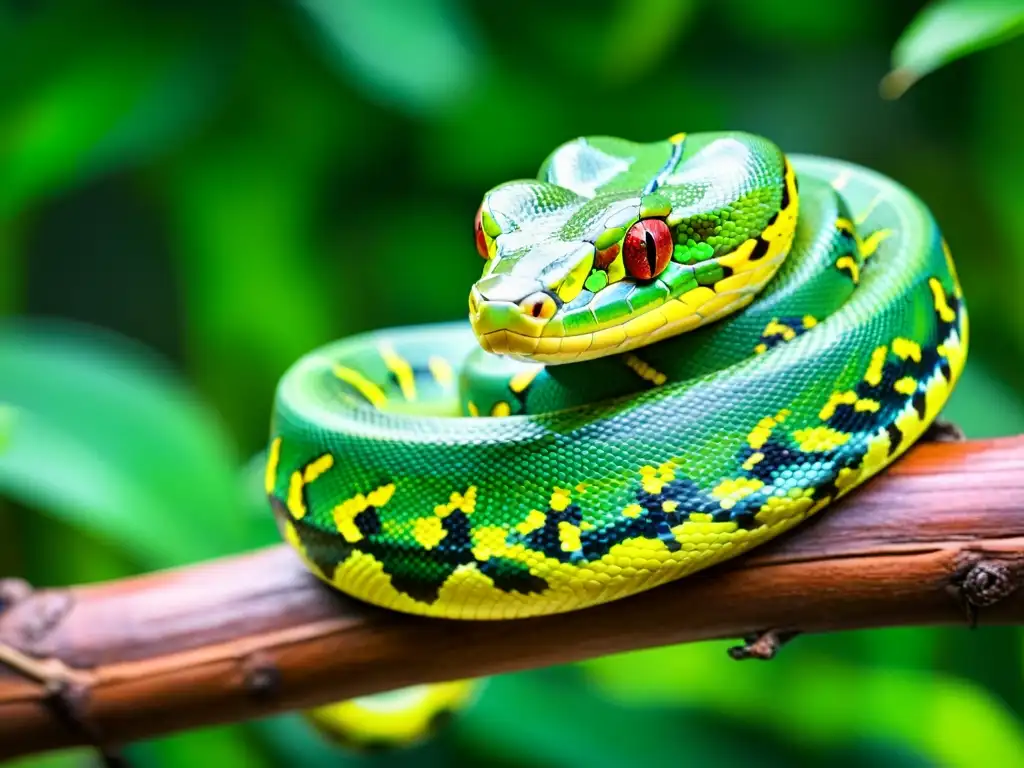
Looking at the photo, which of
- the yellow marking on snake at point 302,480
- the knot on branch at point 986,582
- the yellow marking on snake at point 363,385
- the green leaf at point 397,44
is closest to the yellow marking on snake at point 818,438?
the knot on branch at point 986,582

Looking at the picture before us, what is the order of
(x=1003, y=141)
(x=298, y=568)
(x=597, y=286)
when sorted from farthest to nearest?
(x=1003, y=141) → (x=298, y=568) → (x=597, y=286)

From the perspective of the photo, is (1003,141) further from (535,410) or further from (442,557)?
(442,557)

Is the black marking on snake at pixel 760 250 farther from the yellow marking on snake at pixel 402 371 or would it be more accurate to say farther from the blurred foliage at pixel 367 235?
the blurred foliage at pixel 367 235

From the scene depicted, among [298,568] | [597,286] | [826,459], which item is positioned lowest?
[298,568]

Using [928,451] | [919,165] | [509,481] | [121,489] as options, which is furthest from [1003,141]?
[121,489]

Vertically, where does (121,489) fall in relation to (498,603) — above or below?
below

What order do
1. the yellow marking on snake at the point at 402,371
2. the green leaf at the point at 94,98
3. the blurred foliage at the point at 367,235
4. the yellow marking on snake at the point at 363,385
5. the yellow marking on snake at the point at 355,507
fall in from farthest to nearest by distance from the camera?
the green leaf at the point at 94,98 → the blurred foliage at the point at 367,235 → the yellow marking on snake at the point at 402,371 → the yellow marking on snake at the point at 363,385 → the yellow marking on snake at the point at 355,507

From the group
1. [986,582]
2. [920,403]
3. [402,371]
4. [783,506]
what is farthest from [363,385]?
[986,582]
